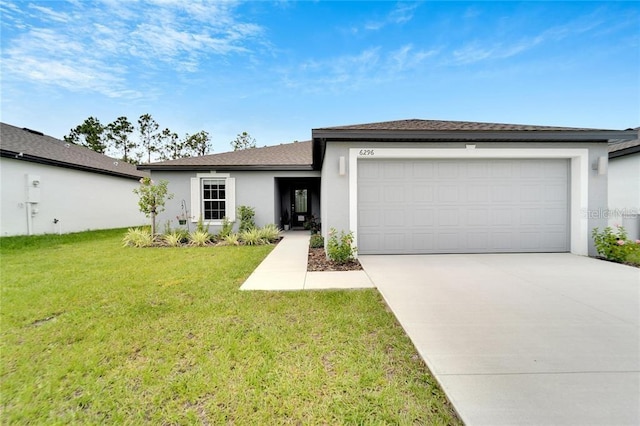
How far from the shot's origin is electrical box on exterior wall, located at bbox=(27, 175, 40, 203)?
1062 cm

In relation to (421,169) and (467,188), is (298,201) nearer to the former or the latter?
(421,169)

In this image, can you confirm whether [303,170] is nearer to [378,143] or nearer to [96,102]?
[378,143]

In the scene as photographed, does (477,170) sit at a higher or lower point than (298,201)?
higher

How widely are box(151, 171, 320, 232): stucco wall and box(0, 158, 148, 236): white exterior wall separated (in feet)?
15.6

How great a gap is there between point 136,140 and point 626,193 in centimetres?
4294

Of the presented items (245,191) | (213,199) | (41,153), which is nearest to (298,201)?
(245,191)

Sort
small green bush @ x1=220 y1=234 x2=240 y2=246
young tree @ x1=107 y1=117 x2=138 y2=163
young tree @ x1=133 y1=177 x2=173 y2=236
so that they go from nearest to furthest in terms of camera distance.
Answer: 1. small green bush @ x1=220 y1=234 x2=240 y2=246
2. young tree @ x1=133 y1=177 x2=173 y2=236
3. young tree @ x1=107 y1=117 x2=138 y2=163

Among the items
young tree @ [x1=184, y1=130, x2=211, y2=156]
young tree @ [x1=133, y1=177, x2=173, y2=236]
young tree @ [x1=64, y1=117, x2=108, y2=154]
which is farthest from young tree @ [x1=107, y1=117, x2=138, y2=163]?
young tree @ [x1=133, y1=177, x2=173, y2=236]

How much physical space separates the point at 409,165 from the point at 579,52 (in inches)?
303

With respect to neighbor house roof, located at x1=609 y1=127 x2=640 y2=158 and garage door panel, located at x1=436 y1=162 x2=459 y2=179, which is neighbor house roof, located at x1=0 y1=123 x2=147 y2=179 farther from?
neighbor house roof, located at x1=609 y1=127 x2=640 y2=158

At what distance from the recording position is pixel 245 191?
37.4 ft

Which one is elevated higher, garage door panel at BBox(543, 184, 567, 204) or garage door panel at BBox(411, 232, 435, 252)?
garage door panel at BBox(543, 184, 567, 204)

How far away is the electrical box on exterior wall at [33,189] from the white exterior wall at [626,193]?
849 inches

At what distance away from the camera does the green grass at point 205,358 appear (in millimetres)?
1898
